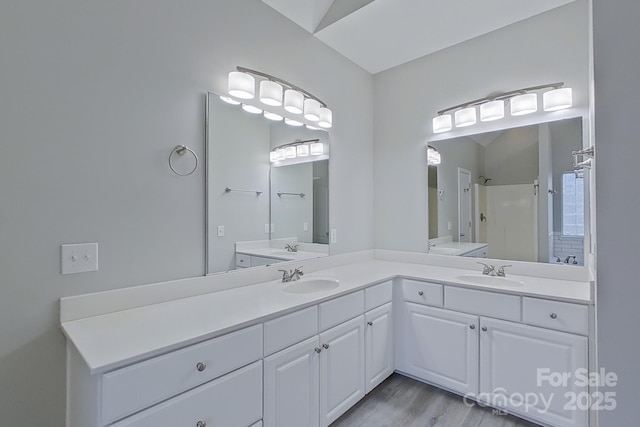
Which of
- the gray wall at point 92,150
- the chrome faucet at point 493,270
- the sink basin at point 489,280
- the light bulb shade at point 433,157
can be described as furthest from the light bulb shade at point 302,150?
the chrome faucet at point 493,270

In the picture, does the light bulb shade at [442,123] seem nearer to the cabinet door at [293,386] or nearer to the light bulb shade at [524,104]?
the light bulb shade at [524,104]

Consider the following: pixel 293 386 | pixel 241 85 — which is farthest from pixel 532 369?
pixel 241 85

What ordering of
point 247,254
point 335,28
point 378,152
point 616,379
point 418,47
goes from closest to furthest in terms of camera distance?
1. point 616,379
2. point 247,254
3. point 335,28
4. point 418,47
5. point 378,152

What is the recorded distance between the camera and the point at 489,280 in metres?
2.22

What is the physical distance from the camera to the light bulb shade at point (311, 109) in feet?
7.63

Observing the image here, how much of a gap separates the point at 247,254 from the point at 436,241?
67.4 inches

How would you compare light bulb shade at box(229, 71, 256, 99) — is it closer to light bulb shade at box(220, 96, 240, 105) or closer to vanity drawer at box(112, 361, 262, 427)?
light bulb shade at box(220, 96, 240, 105)

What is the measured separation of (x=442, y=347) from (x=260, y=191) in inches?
66.5

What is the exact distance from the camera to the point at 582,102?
2.03m

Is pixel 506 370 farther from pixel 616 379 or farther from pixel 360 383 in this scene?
pixel 360 383

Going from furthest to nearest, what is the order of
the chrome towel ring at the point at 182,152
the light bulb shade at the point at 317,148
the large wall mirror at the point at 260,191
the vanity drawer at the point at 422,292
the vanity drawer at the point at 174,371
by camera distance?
the light bulb shade at the point at 317,148
the vanity drawer at the point at 422,292
the large wall mirror at the point at 260,191
the chrome towel ring at the point at 182,152
the vanity drawer at the point at 174,371

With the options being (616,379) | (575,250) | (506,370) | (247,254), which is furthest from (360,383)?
(575,250)

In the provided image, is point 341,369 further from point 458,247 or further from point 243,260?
point 458,247

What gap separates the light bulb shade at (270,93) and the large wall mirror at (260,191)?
0.40ft
